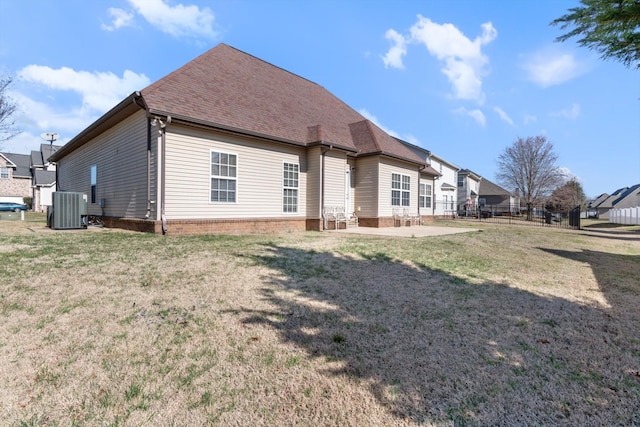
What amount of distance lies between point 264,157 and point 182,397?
10.3 meters

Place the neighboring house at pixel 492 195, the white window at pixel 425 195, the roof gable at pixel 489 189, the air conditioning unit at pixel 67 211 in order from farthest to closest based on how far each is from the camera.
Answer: the neighboring house at pixel 492 195
the roof gable at pixel 489 189
the white window at pixel 425 195
the air conditioning unit at pixel 67 211

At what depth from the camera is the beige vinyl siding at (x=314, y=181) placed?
Answer: 1290 centimetres

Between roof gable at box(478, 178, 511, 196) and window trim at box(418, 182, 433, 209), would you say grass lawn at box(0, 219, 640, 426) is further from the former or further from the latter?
roof gable at box(478, 178, 511, 196)

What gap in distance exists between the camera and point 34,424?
204cm

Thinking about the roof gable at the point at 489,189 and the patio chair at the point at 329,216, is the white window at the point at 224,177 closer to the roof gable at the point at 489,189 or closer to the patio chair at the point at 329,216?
the patio chair at the point at 329,216

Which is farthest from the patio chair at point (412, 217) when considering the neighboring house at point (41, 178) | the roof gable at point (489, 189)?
the roof gable at point (489, 189)

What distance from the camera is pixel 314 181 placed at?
13.1m

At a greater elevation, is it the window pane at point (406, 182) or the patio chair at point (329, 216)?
the window pane at point (406, 182)

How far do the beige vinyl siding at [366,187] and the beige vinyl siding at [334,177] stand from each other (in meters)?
1.45

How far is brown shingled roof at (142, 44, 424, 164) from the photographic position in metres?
10.2

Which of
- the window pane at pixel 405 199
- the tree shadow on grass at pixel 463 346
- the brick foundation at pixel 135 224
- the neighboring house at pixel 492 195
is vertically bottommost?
the tree shadow on grass at pixel 463 346

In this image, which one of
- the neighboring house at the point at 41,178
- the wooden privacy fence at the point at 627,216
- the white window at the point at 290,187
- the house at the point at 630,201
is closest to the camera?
the white window at the point at 290,187

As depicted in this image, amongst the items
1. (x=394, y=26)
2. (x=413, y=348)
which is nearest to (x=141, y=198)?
(x=413, y=348)

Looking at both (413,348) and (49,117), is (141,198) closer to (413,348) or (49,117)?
(413,348)
